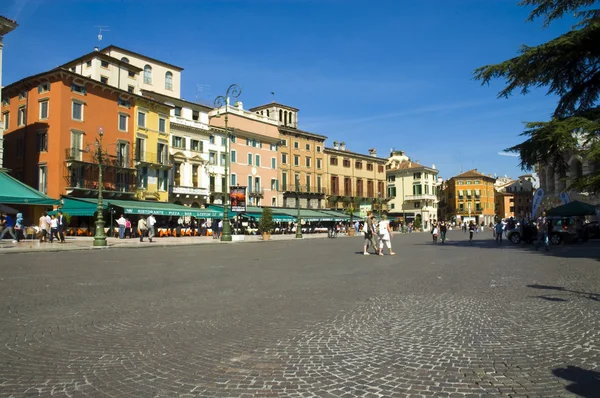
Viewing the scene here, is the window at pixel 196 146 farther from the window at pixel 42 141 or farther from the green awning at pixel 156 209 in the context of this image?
the window at pixel 42 141

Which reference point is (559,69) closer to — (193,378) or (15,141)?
(193,378)

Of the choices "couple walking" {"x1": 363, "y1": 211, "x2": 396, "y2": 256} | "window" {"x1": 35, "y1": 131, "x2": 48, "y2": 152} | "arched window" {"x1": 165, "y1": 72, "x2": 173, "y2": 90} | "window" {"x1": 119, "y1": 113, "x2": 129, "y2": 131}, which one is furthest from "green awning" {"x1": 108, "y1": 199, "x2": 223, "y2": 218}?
"couple walking" {"x1": 363, "y1": 211, "x2": 396, "y2": 256}

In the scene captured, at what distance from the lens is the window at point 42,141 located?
116 ft

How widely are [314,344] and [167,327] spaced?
186 centimetres

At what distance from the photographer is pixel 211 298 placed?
756 centimetres

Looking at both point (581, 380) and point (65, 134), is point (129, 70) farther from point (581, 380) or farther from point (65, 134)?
point (581, 380)

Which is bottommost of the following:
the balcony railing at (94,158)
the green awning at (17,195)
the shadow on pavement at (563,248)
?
the shadow on pavement at (563,248)

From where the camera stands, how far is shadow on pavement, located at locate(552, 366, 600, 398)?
339cm

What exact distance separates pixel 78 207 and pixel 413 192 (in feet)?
214

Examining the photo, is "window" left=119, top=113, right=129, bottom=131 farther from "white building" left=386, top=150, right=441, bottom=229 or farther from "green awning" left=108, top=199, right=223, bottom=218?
"white building" left=386, top=150, right=441, bottom=229

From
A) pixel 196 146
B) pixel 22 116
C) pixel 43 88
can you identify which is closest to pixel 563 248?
pixel 196 146

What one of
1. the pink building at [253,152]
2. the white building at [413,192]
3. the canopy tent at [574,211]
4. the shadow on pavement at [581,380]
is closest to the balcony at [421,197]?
the white building at [413,192]

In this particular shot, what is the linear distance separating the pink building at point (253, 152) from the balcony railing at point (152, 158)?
960cm

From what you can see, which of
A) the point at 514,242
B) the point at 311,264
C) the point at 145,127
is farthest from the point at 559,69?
the point at 145,127
